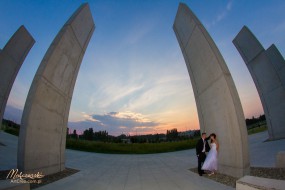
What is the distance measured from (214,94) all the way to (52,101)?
724 centimetres

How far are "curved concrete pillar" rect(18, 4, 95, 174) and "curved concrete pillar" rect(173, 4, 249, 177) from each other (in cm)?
567

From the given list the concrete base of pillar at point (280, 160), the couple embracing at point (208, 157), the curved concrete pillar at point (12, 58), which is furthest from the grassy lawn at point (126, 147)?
the concrete base of pillar at point (280, 160)

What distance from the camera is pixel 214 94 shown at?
9.55m

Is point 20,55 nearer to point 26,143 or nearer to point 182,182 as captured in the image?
point 26,143

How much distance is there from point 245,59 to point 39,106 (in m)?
17.9

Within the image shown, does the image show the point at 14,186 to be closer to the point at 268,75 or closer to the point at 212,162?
the point at 212,162

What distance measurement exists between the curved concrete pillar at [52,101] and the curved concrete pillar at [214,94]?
567 centimetres

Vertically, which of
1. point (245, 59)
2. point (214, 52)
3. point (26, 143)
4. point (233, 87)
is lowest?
point (26, 143)

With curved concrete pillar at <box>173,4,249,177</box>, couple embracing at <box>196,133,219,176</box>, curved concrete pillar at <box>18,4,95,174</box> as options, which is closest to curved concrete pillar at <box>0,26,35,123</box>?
curved concrete pillar at <box>18,4,95,174</box>

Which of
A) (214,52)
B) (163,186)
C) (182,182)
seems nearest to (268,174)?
(182,182)

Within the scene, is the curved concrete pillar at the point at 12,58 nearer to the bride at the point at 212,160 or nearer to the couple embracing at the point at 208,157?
the couple embracing at the point at 208,157

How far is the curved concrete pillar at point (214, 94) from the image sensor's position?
319 inches

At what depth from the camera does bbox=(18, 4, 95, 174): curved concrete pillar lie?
28.5 ft

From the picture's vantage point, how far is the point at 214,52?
912cm
